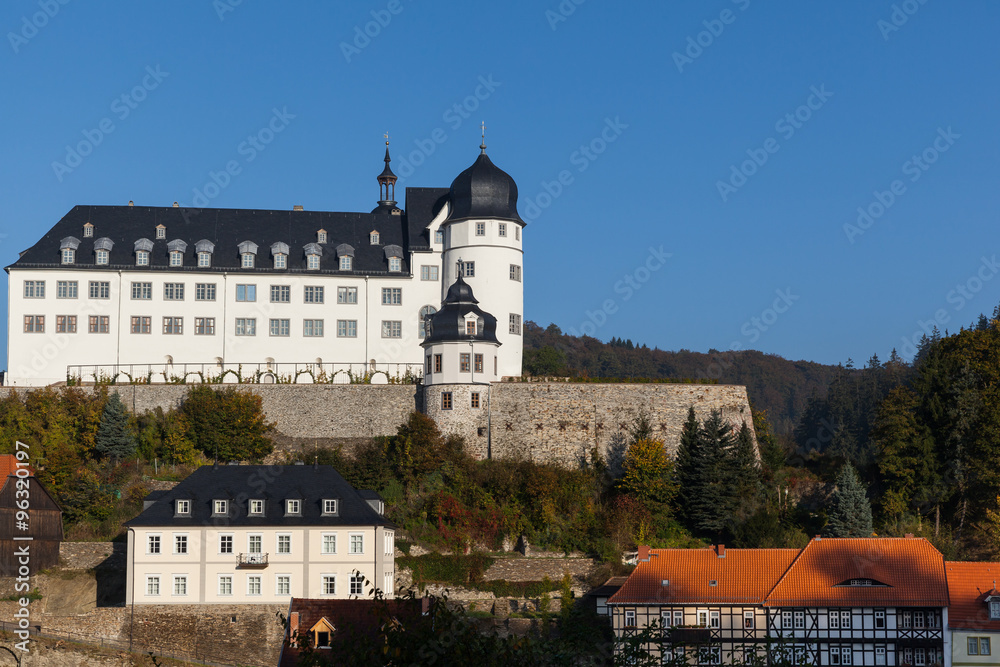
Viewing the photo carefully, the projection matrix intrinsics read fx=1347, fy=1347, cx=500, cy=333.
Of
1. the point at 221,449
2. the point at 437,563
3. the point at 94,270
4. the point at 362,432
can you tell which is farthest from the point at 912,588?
the point at 94,270

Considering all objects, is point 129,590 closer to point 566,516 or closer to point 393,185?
point 566,516

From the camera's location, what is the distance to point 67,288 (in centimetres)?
6353

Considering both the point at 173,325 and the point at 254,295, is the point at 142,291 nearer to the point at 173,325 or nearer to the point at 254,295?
the point at 173,325

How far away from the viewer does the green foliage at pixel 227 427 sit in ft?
185

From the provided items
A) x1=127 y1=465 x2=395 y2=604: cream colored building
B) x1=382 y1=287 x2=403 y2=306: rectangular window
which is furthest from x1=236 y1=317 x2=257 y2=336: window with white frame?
x1=127 y1=465 x2=395 y2=604: cream colored building

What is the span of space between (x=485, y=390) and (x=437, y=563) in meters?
9.46

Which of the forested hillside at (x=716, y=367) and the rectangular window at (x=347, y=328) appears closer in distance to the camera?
the rectangular window at (x=347, y=328)

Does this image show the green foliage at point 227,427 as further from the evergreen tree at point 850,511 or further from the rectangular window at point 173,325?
the evergreen tree at point 850,511

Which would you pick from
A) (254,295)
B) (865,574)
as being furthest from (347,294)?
(865,574)

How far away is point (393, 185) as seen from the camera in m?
79.0

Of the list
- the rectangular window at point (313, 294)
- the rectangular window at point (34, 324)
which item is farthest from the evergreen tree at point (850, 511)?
the rectangular window at point (34, 324)

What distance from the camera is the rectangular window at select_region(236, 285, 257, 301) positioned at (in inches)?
2539

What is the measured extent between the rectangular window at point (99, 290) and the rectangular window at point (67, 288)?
0.74 meters

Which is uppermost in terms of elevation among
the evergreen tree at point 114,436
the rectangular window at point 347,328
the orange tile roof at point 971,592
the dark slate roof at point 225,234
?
the dark slate roof at point 225,234
